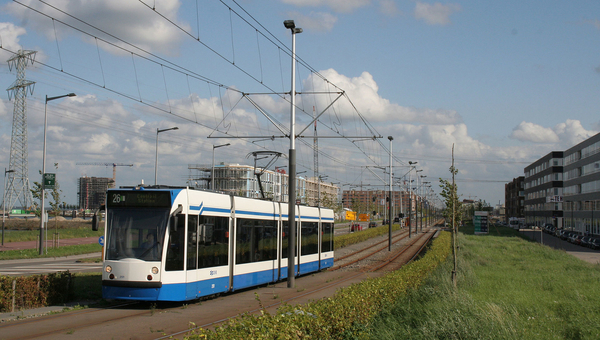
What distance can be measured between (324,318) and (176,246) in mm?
6478

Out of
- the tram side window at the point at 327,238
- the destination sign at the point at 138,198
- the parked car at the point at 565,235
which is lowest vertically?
the parked car at the point at 565,235

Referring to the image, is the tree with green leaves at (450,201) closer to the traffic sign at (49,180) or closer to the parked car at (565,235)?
the traffic sign at (49,180)

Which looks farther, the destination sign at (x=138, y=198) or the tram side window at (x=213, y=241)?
the tram side window at (x=213, y=241)

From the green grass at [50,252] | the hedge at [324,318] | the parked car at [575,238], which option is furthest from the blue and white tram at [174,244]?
the parked car at [575,238]

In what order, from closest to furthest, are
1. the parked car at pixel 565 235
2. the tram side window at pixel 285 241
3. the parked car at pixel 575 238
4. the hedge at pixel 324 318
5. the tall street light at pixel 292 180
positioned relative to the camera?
1. the hedge at pixel 324 318
2. the tall street light at pixel 292 180
3. the tram side window at pixel 285 241
4. the parked car at pixel 575 238
5. the parked car at pixel 565 235

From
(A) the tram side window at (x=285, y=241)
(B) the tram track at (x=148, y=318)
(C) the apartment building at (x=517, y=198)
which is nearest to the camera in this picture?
(B) the tram track at (x=148, y=318)

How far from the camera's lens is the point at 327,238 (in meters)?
25.2

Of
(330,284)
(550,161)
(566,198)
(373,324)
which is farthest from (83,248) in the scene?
(550,161)

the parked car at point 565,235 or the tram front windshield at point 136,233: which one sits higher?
the tram front windshield at point 136,233

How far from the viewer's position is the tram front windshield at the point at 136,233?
41.8 feet

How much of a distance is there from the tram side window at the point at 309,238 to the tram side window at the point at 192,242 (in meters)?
8.36

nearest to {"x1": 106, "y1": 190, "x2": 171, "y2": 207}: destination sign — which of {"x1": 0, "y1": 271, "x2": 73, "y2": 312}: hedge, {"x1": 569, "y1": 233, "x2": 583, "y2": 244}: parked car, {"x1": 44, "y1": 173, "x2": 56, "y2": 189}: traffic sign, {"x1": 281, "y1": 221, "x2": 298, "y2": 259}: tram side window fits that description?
{"x1": 0, "y1": 271, "x2": 73, "y2": 312}: hedge

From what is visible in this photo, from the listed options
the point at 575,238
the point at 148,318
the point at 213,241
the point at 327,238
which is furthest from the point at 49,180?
the point at 575,238

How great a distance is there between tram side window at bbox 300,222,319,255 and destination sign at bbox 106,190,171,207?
9.28 meters
